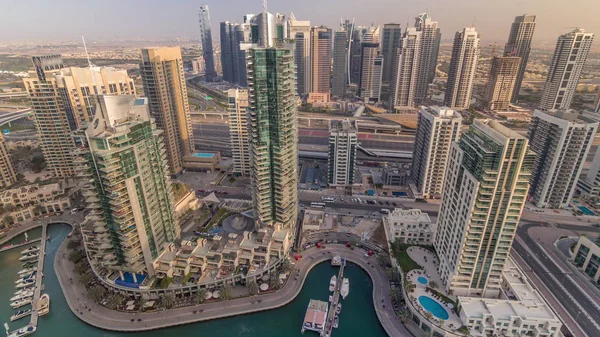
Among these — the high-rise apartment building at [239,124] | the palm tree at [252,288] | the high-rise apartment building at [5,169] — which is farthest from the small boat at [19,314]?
the high-rise apartment building at [239,124]

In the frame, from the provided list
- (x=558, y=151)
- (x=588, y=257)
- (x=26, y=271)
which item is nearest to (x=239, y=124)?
(x=26, y=271)

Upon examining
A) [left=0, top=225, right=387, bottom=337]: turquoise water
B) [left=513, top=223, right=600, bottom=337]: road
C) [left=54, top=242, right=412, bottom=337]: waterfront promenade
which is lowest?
[left=0, top=225, right=387, bottom=337]: turquoise water

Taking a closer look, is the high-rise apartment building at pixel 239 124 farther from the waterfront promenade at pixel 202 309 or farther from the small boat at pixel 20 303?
the small boat at pixel 20 303

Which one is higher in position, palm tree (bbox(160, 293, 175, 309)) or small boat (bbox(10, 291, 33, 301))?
palm tree (bbox(160, 293, 175, 309))

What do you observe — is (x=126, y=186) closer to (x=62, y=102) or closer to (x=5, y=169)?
(x=62, y=102)

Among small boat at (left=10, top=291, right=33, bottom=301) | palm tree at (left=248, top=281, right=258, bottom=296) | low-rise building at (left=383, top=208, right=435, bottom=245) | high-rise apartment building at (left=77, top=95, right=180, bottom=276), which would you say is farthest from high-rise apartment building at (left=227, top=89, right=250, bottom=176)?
small boat at (left=10, top=291, right=33, bottom=301)

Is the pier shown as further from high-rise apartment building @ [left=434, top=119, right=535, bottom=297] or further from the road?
the road
